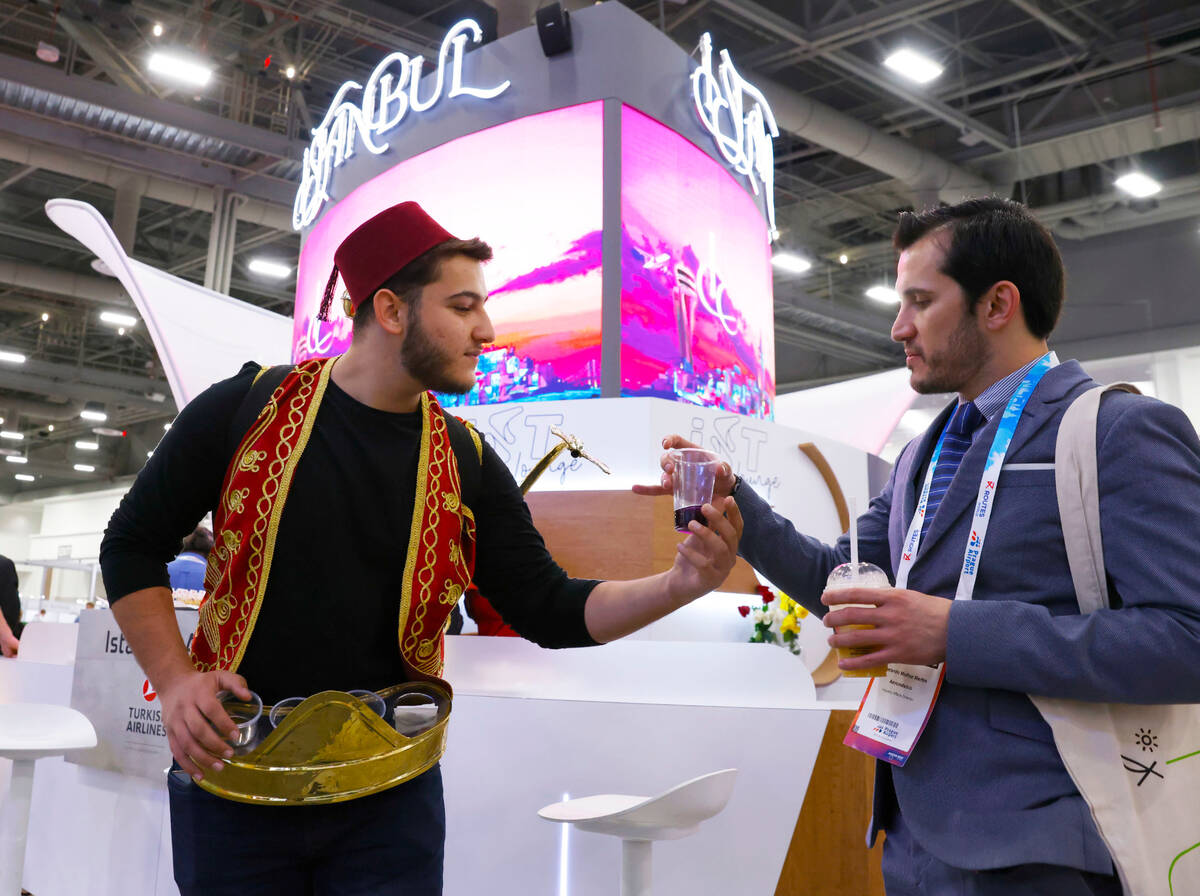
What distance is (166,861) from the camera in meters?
3.34

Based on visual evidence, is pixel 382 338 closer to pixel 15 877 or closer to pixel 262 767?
pixel 262 767

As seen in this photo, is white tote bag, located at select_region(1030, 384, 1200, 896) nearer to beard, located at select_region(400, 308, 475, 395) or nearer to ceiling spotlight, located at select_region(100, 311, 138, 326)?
beard, located at select_region(400, 308, 475, 395)

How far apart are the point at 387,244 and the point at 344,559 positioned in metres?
0.57

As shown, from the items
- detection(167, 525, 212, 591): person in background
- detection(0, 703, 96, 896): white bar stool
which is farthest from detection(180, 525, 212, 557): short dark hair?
detection(0, 703, 96, 896): white bar stool

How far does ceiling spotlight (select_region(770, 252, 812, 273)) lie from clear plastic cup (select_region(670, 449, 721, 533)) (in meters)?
11.0

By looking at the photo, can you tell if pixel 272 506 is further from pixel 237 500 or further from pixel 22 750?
pixel 22 750

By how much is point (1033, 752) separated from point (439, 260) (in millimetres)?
1218

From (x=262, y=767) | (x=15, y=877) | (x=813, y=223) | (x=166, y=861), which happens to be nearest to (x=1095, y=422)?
(x=262, y=767)

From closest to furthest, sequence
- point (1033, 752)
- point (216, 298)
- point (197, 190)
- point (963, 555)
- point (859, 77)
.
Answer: point (1033, 752), point (963, 555), point (216, 298), point (859, 77), point (197, 190)

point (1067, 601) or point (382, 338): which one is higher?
point (382, 338)

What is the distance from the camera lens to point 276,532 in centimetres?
150

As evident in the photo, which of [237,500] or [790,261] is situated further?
[790,261]

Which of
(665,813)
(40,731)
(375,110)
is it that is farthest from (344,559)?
(375,110)

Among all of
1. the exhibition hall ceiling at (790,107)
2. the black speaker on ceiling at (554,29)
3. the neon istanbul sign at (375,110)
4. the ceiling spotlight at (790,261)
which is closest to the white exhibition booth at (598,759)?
the black speaker on ceiling at (554,29)
